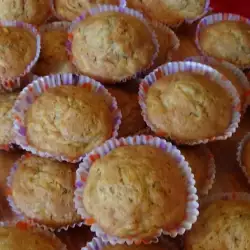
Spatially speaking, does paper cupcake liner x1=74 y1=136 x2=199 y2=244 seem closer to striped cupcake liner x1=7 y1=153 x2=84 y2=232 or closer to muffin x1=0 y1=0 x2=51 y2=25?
striped cupcake liner x1=7 y1=153 x2=84 y2=232

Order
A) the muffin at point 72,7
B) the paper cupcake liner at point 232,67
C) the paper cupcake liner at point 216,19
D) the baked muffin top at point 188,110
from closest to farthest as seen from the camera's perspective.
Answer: the baked muffin top at point 188,110, the paper cupcake liner at point 232,67, the muffin at point 72,7, the paper cupcake liner at point 216,19

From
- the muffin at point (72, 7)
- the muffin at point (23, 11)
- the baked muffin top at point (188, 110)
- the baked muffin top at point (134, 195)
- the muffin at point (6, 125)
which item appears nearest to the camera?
the baked muffin top at point (134, 195)

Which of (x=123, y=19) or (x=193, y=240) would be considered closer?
(x=193, y=240)

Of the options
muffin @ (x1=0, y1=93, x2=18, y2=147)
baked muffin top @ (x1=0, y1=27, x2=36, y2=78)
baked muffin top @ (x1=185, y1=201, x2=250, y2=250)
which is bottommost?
baked muffin top @ (x1=185, y1=201, x2=250, y2=250)

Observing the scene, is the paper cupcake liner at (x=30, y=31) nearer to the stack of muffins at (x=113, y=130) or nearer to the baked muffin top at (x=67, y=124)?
the stack of muffins at (x=113, y=130)

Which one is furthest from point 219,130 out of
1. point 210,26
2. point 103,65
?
point 210,26

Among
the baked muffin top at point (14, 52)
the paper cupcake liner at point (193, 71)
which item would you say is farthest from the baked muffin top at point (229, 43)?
the baked muffin top at point (14, 52)

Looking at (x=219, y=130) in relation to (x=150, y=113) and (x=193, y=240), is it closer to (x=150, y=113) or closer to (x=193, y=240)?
(x=150, y=113)

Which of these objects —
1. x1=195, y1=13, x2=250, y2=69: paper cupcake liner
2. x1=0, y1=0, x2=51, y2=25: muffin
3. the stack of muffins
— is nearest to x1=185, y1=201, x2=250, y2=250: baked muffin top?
the stack of muffins
